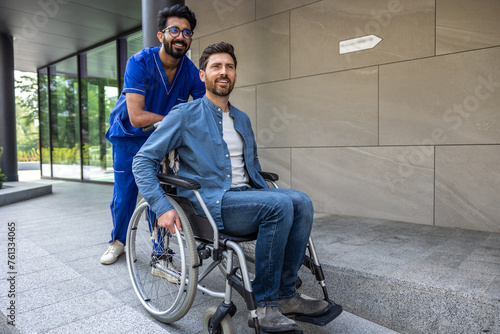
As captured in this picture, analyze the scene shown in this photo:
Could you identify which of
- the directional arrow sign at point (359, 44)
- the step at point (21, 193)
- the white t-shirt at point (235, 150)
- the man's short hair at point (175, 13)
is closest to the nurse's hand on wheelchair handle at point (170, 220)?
the white t-shirt at point (235, 150)

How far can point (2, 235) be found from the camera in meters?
3.49

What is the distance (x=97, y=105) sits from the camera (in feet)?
28.1

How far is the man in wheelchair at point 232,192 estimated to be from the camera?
1.52m

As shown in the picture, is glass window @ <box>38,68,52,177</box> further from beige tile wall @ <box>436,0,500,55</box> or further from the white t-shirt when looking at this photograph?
beige tile wall @ <box>436,0,500,55</box>

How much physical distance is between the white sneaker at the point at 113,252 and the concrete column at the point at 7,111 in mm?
7326

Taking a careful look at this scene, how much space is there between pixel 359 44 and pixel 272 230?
2729mm

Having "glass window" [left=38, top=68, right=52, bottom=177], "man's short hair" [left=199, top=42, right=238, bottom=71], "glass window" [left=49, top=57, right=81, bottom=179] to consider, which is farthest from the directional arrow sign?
"glass window" [left=38, top=68, right=52, bottom=177]

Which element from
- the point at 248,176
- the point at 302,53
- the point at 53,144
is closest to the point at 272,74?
the point at 302,53

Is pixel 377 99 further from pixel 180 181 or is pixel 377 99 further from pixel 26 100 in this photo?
pixel 26 100

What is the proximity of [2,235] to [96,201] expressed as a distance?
220 centimetres

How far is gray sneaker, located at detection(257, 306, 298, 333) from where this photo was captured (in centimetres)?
146

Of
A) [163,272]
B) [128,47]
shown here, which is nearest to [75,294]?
[163,272]

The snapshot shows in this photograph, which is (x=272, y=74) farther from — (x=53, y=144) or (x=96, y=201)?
(x=53, y=144)

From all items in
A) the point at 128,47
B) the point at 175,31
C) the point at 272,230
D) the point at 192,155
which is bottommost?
the point at 272,230
